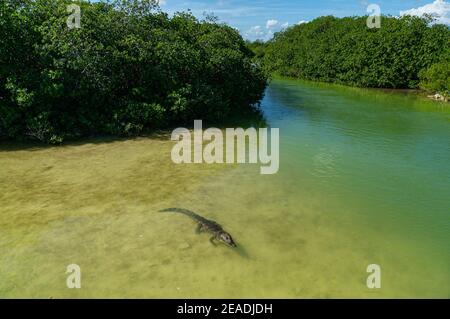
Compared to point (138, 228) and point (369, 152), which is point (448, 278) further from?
point (369, 152)

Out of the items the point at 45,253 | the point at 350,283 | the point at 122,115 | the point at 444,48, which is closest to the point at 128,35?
the point at 122,115

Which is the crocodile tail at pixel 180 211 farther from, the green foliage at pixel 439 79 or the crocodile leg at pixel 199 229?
the green foliage at pixel 439 79

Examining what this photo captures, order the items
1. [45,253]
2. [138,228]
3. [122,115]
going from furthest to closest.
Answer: [122,115] < [138,228] < [45,253]

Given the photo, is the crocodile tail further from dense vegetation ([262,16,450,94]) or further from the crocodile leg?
dense vegetation ([262,16,450,94])

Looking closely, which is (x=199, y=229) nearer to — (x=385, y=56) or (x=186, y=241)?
(x=186, y=241)

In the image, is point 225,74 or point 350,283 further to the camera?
point 225,74

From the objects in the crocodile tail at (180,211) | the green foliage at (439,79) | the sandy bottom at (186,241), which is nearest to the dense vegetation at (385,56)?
the green foliage at (439,79)
